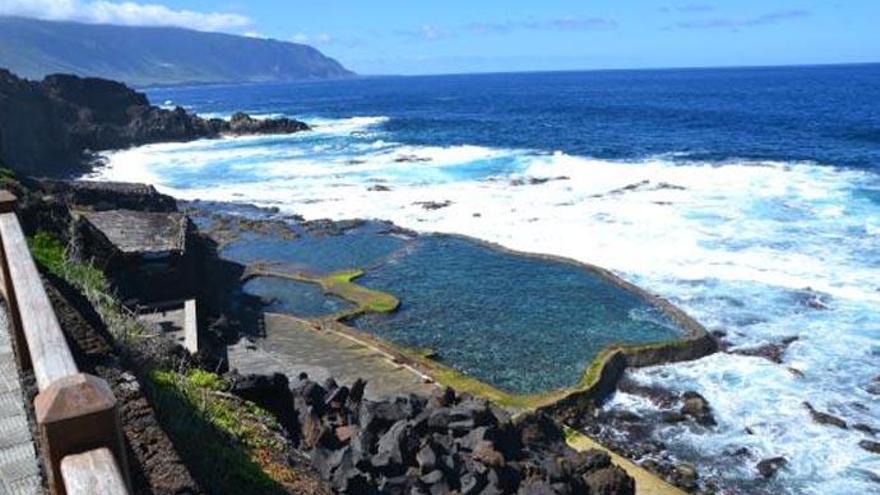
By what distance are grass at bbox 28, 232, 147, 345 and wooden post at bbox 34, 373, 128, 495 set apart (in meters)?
7.28

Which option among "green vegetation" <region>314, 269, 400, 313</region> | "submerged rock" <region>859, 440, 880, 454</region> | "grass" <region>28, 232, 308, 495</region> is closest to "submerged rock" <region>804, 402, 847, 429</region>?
"submerged rock" <region>859, 440, 880, 454</region>

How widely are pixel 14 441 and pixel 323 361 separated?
1618cm

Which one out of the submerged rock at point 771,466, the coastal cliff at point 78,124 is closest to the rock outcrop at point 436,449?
the submerged rock at point 771,466

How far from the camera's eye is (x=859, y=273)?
28.4 meters

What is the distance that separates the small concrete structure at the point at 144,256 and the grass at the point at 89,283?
8.82 metres

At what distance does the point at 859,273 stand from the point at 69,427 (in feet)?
100

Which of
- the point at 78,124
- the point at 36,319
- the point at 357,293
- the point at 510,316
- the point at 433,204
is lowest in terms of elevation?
the point at 510,316

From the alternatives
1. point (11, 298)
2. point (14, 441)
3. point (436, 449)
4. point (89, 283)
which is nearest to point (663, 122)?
point (436, 449)

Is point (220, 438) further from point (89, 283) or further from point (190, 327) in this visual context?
point (190, 327)

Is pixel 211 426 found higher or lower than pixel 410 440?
higher

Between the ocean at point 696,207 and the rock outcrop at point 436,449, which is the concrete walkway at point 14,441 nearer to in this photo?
the rock outcrop at point 436,449

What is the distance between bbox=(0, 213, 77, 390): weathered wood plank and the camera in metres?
2.83

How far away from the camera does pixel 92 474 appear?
2324 millimetres

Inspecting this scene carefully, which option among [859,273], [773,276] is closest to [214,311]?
[773,276]
